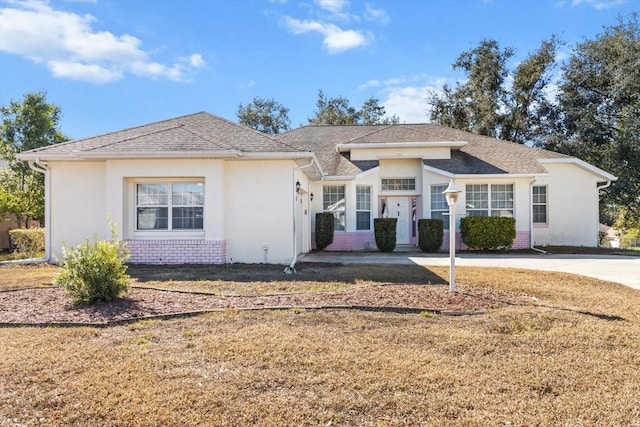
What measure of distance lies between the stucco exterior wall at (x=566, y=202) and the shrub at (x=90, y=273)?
706 inches

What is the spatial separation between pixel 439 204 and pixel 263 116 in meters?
25.6

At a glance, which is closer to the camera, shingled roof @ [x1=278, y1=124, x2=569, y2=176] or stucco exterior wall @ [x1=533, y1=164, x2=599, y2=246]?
shingled roof @ [x1=278, y1=124, x2=569, y2=176]

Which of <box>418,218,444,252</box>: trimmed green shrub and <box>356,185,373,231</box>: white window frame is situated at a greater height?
<box>356,185,373,231</box>: white window frame

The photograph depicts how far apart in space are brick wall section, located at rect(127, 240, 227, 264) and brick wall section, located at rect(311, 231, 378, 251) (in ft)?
21.2

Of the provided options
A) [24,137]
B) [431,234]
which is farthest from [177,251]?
[24,137]

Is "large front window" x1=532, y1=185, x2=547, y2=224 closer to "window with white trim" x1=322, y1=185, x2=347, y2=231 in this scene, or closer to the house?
"window with white trim" x1=322, y1=185, x2=347, y2=231

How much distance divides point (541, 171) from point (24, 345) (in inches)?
706

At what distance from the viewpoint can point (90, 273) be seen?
263 inches

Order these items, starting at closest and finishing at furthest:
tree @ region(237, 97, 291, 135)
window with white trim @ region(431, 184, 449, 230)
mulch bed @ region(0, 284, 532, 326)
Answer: mulch bed @ region(0, 284, 532, 326)
window with white trim @ region(431, 184, 449, 230)
tree @ region(237, 97, 291, 135)

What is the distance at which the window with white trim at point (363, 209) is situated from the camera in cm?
1809

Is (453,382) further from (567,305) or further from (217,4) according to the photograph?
(217,4)

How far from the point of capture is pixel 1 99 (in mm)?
23484

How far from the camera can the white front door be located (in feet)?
62.5

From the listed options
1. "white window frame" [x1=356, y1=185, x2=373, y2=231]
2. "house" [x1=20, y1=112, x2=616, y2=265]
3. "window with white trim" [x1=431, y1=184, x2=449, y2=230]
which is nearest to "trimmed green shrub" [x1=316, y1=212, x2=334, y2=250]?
"house" [x1=20, y1=112, x2=616, y2=265]
